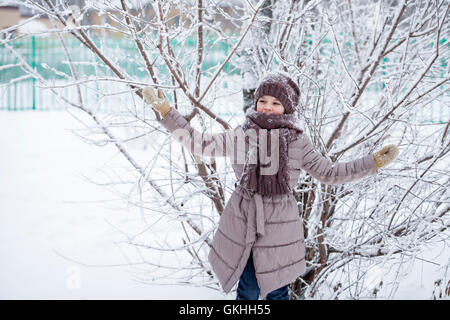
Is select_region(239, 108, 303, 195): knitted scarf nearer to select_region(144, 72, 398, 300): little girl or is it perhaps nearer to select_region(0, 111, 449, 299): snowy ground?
select_region(144, 72, 398, 300): little girl

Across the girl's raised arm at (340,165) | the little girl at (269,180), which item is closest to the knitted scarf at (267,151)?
the little girl at (269,180)

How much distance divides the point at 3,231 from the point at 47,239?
1.64 ft

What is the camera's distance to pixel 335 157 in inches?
71.3

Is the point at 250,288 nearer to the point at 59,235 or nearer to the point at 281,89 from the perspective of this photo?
the point at 281,89

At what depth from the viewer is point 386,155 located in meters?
1.47

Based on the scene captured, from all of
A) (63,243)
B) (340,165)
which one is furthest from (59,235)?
(340,165)

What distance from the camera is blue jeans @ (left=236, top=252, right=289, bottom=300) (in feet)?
5.23

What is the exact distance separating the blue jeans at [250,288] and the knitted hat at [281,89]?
2.36 feet

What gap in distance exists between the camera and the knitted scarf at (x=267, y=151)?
1.48 meters

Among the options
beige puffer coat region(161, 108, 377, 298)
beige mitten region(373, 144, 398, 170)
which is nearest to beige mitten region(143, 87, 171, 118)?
beige puffer coat region(161, 108, 377, 298)

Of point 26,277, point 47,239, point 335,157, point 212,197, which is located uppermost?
point 335,157

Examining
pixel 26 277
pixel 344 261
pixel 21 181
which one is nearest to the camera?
pixel 344 261
